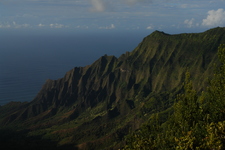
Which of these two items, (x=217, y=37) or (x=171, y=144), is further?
(x=217, y=37)

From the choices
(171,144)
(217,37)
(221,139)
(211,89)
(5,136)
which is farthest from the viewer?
(217,37)

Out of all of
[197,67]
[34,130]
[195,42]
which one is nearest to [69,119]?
[34,130]

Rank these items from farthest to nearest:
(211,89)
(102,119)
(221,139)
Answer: (102,119), (211,89), (221,139)

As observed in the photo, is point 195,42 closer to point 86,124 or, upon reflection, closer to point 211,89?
point 86,124

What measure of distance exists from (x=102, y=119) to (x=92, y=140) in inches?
1341

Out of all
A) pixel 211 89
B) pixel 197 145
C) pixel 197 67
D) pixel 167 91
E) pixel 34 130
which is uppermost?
pixel 211 89

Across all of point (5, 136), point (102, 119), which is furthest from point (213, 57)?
point (5, 136)

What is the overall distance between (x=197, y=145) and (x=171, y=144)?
5.38 m

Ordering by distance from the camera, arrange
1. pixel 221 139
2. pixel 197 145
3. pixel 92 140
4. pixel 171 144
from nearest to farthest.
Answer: pixel 221 139
pixel 197 145
pixel 171 144
pixel 92 140

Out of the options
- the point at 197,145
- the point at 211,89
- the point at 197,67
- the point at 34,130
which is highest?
the point at 211,89

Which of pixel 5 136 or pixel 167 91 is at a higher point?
pixel 167 91

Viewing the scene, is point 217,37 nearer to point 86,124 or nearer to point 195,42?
point 195,42

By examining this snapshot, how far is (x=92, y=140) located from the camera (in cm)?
14300

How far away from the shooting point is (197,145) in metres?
20.6
